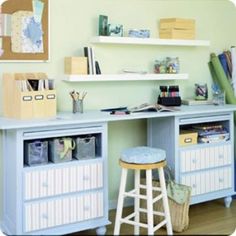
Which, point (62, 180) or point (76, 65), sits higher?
point (76, 65)

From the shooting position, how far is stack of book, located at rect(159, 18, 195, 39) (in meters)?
3.77

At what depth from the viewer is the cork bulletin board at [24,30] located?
3119 millimetres

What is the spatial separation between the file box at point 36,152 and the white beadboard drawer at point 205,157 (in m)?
1.09

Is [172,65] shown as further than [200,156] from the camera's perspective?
Yes

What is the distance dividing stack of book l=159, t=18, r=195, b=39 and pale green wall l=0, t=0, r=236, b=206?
0.07 m

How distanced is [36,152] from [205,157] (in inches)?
55.1

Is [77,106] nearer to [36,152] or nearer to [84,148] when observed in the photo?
[84,148]

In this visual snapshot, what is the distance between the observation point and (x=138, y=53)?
3.76 metres

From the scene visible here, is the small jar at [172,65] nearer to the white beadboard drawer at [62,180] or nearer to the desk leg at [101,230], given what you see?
the white beadboard drawer at [62,180]

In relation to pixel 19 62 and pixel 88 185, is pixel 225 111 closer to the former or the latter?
pixel 88 185

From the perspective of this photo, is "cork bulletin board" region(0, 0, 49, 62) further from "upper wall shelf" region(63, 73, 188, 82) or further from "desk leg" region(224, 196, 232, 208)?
"desk leg" region(224, 196, 232, 208)

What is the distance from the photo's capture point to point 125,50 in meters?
3.68

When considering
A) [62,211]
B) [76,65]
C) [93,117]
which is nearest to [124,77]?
[76,65]

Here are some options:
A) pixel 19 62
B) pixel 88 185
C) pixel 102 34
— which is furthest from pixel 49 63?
pixel 88 185
